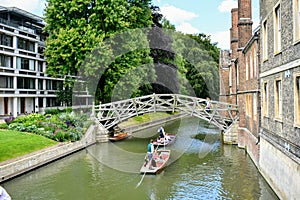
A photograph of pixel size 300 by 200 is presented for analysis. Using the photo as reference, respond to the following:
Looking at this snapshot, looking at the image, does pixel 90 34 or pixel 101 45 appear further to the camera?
pixel 90 34

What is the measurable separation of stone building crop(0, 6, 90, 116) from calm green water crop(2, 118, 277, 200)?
628 inches

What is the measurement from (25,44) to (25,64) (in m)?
2.16

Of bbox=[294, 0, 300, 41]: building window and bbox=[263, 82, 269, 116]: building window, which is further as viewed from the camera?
bbox=[263, 82, 269, 116]: building window

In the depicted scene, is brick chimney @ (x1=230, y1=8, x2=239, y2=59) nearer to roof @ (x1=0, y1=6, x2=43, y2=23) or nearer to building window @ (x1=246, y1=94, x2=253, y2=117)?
building window @ (x1=246, y1=94, x2=253, y2=117)

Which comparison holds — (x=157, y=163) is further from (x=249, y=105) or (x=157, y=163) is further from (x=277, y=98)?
(x=249, y=105)

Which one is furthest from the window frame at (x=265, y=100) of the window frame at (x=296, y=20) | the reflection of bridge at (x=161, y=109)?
the reflection of bridge at (x=161, y=109)

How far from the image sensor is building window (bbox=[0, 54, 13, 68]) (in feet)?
108

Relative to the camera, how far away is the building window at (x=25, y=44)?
3580cm

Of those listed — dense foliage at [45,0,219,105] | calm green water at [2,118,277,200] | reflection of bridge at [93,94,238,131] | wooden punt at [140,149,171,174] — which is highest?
dense foliage at [45,0,219,105]

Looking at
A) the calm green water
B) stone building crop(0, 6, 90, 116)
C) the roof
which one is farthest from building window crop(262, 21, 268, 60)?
the roof

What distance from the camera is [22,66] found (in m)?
35.9

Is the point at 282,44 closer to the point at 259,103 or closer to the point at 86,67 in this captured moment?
the point at 259,103

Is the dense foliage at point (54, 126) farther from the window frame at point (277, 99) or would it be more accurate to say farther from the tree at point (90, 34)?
the window frame at point (277, 99)

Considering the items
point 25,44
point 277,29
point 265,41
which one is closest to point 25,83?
point 25,44
